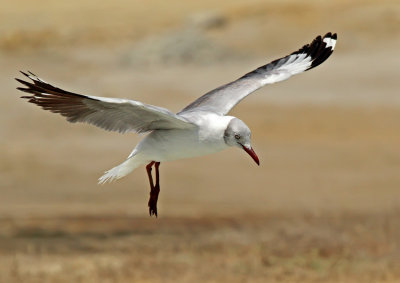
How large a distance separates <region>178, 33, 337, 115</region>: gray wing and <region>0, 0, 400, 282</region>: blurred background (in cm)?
443

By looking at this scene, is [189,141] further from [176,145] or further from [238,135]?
[238,135]

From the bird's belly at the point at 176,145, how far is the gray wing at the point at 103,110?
0.06 m

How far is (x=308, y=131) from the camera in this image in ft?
81.3

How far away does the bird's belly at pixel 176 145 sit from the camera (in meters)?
7.48

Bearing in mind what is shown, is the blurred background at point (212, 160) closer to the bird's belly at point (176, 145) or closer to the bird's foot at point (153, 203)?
the bird's foot at point (153, 203)

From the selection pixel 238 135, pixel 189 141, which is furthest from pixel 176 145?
pixel 238 135

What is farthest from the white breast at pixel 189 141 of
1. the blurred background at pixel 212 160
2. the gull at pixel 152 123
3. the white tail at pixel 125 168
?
the blurred background at pixel 212 160

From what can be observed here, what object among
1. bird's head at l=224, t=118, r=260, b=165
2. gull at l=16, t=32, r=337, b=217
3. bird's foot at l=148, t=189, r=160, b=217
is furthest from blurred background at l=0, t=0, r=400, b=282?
bird's head at l=224, t=118, r=260, b=165

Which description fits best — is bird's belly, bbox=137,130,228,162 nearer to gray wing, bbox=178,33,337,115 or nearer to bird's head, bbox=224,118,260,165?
bird's head, bbox=224,118,260,165

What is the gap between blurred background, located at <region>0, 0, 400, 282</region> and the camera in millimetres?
15078

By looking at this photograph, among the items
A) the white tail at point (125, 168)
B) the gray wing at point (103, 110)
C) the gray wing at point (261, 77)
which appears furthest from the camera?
the gray wing at point (261, 77)

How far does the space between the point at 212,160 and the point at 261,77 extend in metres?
13.4

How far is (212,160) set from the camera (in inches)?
901

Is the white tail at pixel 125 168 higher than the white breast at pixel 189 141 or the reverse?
the reverse
